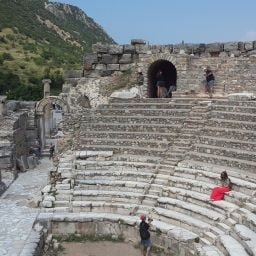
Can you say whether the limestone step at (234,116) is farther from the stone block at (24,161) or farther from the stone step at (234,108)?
the stone block at (24,161)

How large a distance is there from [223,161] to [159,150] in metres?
2.28

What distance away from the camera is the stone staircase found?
469 inches

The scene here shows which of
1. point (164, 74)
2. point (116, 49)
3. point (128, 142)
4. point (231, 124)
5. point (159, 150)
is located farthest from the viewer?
point (164, 74)

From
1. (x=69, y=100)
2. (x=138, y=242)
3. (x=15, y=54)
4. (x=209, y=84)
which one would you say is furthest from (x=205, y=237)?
(x=15, y=54)

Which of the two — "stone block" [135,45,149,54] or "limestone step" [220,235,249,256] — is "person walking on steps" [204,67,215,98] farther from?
"limestone step" [220,235,249,256]

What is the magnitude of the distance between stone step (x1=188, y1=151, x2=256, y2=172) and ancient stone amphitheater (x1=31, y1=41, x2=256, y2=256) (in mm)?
27

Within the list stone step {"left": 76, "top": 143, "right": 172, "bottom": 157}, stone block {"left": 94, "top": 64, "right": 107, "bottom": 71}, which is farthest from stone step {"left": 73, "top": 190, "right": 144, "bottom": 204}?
stone block {"left": 94, "top": 64, "right": 107, "bottom": 71}

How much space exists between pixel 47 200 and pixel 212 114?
5.40 meters

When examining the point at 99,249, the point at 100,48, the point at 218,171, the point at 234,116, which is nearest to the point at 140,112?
the point at 234,116

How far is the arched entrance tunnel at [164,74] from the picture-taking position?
63.9ft

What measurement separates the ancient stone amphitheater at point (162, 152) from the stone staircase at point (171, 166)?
28mm

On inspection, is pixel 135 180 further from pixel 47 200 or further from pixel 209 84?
pixel 209 84

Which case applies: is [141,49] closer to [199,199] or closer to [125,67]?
[125,67]

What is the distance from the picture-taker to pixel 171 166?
14523 millimetres
